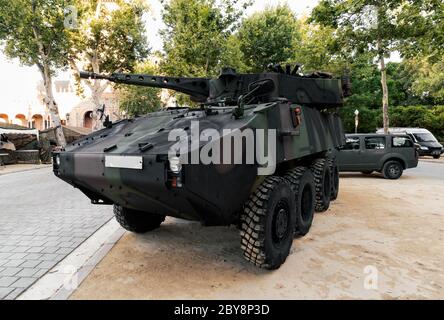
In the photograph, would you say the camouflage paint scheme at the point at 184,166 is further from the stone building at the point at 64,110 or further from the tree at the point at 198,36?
the stone building at the point at 64,110

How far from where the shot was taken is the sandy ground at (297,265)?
3295 mm

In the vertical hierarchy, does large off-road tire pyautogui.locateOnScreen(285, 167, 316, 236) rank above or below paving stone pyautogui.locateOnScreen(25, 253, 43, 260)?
above

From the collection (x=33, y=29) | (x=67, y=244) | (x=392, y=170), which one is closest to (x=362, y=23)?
(x=392, y=170)

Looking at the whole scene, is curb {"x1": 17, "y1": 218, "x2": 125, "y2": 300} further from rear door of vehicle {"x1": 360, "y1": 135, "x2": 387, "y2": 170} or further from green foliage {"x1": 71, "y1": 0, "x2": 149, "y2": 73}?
green foliage {"x1": 71, "y1": 0, "x2": 149, "y2": 73}

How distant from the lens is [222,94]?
546 cm

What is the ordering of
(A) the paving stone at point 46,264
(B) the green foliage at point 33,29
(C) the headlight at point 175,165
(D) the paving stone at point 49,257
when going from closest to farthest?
1. (C) the headlight at point 175,165
2. (A) the paving stone at point 46,264
3. (D) the paving stone at point 49,257
4. (B) the green foliage at point 33,29

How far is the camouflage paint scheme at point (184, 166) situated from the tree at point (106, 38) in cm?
1572

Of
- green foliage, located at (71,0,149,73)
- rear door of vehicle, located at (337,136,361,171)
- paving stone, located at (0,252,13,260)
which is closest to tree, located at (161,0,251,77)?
green foliage, located at (71,0,149,73)

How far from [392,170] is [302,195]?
7911 millimetres

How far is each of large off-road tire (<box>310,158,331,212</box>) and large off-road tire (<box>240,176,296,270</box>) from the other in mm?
2451

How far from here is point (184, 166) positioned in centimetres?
282

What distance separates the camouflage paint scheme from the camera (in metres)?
2.99

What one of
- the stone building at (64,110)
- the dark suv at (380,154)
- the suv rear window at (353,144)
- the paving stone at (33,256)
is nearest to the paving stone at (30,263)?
the paving stone at (33,256)
